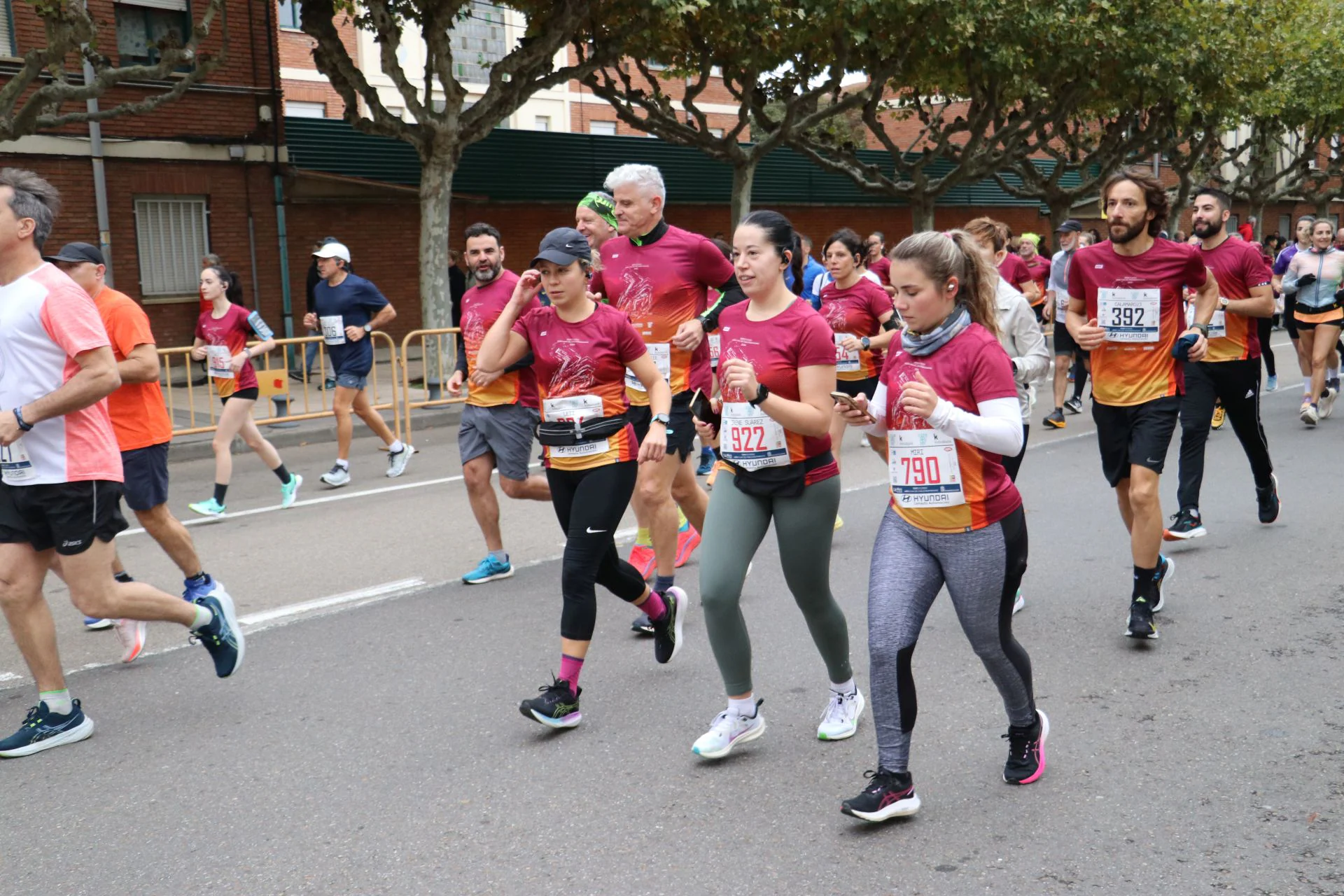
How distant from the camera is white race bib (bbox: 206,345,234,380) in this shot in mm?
9289

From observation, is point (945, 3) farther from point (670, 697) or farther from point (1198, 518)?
point (670, 697)

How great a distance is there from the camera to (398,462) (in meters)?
11.1

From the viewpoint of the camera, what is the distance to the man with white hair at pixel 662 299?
233 inches

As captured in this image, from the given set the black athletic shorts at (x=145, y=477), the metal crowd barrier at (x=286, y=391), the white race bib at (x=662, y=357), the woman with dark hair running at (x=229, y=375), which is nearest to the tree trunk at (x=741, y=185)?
the metal crowd barrier at (x=286, y=391)

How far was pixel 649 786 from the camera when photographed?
4.18 meters

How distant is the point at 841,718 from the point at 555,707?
100 centimetres

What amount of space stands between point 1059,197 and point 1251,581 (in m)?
26.4

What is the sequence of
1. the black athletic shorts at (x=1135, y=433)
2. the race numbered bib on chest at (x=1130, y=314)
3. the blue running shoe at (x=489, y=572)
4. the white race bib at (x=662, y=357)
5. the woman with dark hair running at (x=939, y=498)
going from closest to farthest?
the woman with dark hair running at (x=939, y=498) < the black athletic shorts at (x=1135, y=433) < the race numbered bib on chest at (x=1130, y=314) < the white race bib at (x=662, y=357) < the blue running shoe at (x=489, y=572)

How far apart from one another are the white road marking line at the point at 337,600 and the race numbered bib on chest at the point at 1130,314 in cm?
370

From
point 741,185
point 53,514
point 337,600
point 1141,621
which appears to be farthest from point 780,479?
point 741,185

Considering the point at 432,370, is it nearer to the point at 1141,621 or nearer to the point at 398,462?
the point at 398,462

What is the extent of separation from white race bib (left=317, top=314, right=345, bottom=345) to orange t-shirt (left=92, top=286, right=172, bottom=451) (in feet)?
15.0

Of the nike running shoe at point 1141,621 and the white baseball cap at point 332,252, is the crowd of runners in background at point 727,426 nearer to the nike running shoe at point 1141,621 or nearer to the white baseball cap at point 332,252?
the nike running shoe at point 1141,621

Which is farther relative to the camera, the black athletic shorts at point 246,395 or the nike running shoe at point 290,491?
the nike running shoe at point 290,491
